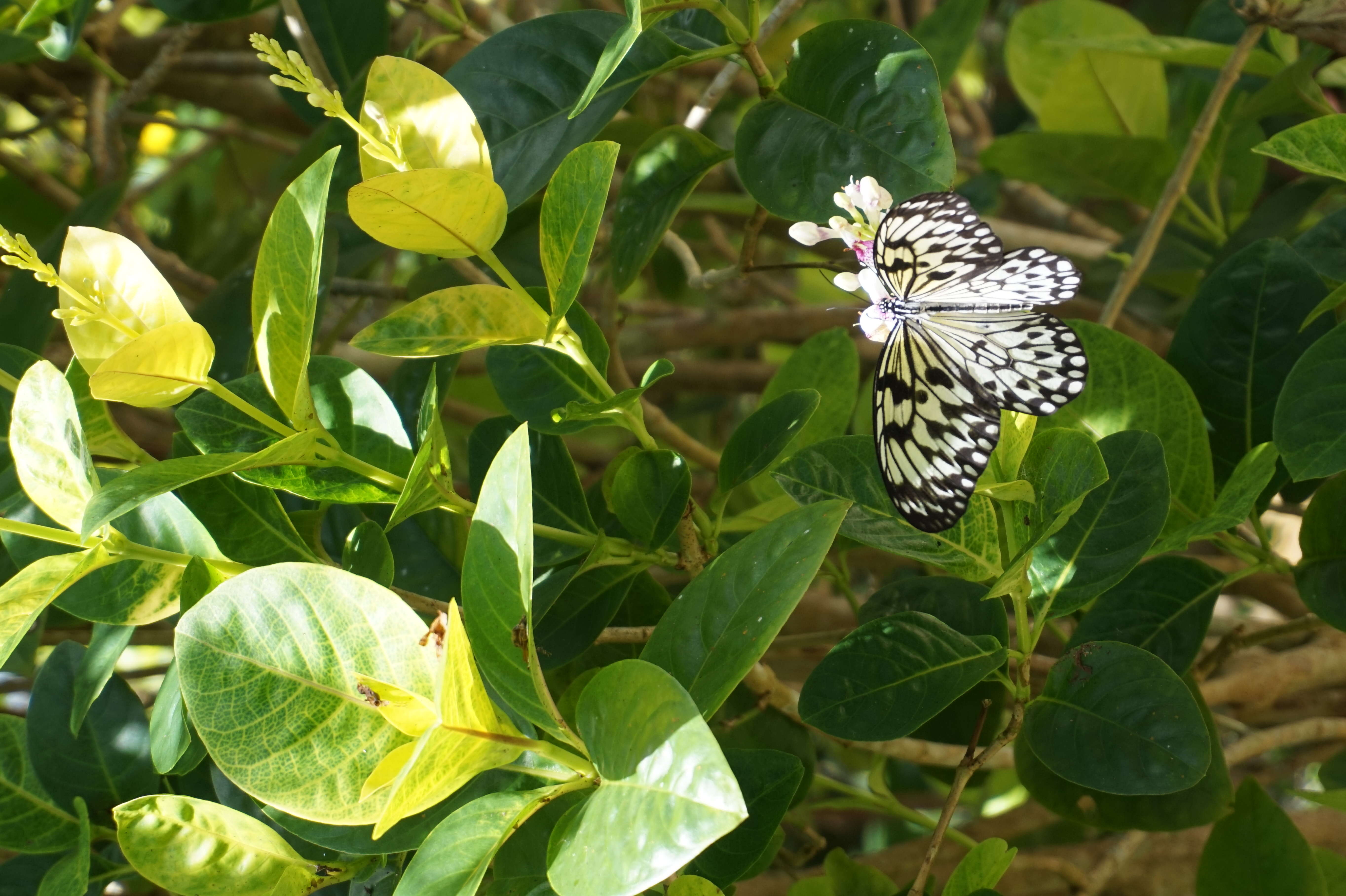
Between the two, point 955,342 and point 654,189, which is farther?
point 654,189

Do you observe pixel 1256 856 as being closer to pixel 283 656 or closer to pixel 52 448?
pixel 283 656

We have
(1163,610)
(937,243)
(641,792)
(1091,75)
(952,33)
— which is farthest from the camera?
(1091,75)

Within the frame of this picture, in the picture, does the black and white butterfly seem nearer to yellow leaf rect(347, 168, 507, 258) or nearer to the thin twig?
yellow leaf rect(347, 168, 507, 258)

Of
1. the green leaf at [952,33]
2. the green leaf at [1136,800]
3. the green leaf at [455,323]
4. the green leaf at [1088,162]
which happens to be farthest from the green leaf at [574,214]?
the green leaf at [1088,162]

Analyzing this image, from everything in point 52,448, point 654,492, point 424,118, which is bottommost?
point 654,492

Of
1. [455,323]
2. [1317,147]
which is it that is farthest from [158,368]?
[1317,147]

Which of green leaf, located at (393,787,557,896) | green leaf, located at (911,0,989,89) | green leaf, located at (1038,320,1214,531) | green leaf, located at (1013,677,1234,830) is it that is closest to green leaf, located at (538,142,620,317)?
green leaf, located at (393,787,557,896)
